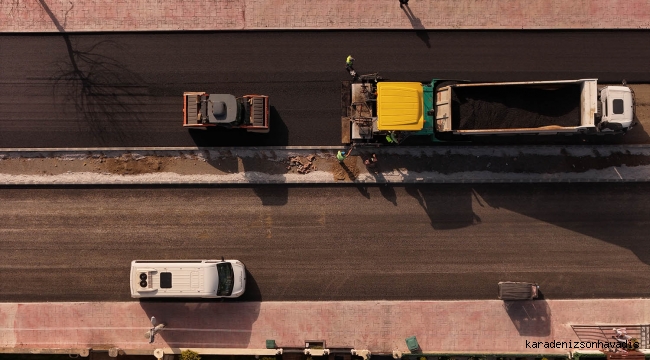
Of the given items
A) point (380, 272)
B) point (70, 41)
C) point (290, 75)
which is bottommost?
point (380, 272)

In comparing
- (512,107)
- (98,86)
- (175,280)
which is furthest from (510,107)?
(98,86)

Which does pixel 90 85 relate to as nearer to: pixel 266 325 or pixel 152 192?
pixel 152 192

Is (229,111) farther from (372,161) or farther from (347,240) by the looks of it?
(347,240)

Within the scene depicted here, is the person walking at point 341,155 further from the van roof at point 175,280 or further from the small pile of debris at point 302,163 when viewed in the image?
the van roof at point 175,280

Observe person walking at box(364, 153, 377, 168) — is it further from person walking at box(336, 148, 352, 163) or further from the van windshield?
the van windshield

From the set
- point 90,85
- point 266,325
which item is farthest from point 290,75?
point 266,325

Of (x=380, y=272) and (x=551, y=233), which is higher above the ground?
(x=551, y=233)

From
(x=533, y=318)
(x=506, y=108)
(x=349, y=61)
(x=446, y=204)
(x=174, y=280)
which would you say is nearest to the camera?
(x=506, y=108)

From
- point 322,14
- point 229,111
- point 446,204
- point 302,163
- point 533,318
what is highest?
point 322,14
